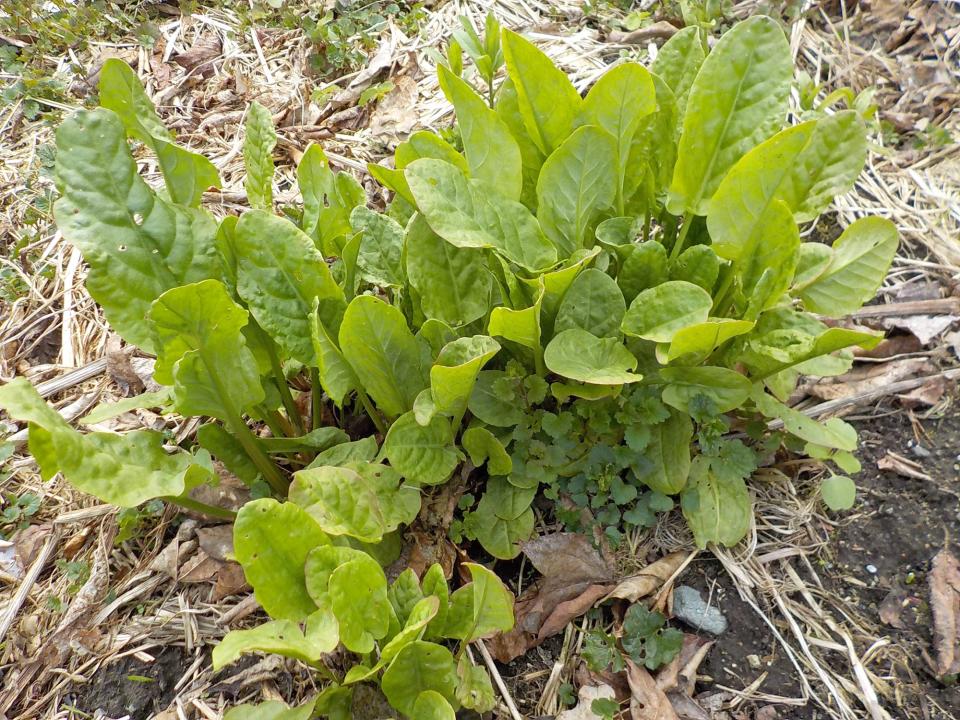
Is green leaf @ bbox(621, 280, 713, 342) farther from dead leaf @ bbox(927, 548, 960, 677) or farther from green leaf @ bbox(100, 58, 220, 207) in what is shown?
green leaf @ bbox(100, 58, 220, 207)

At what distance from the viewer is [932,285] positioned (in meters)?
2.03

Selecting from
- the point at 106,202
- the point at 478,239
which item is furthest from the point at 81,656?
the point at 478,239

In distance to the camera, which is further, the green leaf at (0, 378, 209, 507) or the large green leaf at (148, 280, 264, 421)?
the large green leaf at (148, 280, 264, 421)

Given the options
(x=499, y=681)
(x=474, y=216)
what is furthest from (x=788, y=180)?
(x=499, y=681)

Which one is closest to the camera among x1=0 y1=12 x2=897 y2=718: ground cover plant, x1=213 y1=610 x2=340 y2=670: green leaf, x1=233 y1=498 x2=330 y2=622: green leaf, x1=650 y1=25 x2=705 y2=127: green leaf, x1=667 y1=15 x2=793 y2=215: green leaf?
x1=213 y1=610 x2=340 y2=670: green leaf

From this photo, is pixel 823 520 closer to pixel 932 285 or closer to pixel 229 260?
pixel 932 285

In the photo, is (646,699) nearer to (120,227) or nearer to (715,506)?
(715,506)

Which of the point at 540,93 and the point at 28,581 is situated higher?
the point at 540,93

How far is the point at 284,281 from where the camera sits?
1596 millimetres

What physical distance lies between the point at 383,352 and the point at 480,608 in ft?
1.79

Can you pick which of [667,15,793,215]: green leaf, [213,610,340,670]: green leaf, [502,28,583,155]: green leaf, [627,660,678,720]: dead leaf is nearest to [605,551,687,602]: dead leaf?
[627,660,678,720]: dead leaf

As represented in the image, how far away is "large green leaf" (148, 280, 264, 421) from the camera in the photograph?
1355mm

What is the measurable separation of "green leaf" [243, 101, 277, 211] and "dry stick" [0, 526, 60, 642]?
0.97 m

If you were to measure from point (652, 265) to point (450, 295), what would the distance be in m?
0.45
